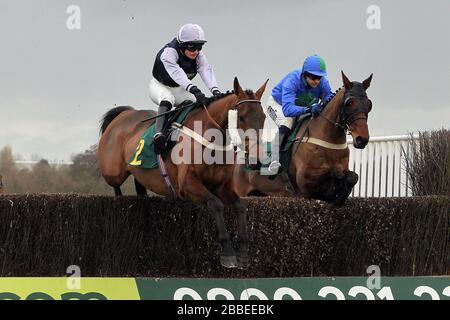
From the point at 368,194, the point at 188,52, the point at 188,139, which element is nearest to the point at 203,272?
the point at 188,139

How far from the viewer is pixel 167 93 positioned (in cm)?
959

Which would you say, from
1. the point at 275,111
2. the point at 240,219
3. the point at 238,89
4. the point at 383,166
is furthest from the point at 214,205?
the point at 383,166

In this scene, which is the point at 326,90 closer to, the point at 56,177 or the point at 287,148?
the point at 287,148

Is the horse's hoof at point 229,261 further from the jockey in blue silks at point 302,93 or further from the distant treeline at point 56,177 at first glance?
the distant treeline at point 56,177

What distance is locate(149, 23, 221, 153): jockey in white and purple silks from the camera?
9.09m

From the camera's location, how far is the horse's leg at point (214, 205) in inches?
321

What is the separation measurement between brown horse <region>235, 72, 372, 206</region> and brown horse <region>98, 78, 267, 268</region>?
141 centimetres

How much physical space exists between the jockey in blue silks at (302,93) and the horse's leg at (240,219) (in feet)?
5.01

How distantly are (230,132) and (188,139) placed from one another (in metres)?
0.74

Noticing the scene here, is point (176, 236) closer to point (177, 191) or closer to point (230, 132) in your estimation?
point (177, 191)

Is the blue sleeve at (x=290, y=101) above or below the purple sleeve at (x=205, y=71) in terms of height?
below

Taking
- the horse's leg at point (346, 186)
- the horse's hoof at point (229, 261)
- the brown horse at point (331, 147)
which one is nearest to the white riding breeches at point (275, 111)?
the brown horse at point (331, 147)

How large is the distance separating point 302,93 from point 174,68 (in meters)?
1.95

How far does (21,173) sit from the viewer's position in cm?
1602
